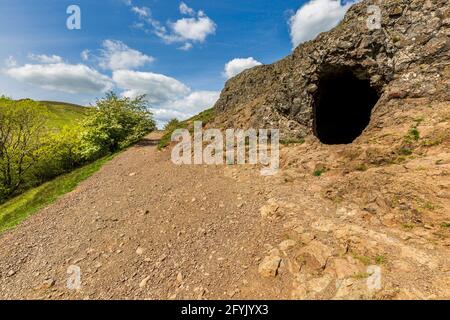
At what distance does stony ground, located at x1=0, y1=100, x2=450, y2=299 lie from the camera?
25.1ft

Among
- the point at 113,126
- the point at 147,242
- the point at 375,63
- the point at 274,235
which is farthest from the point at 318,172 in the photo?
the point at 113,126

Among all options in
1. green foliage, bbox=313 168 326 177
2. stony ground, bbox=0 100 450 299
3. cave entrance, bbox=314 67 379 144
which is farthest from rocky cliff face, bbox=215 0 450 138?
green foliage, bbox=313 168 326 177

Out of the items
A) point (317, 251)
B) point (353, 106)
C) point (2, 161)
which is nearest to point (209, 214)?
point (317, 251)

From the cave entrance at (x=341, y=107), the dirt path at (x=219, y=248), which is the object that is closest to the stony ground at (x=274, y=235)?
the dirt path at (x=219, y=248)

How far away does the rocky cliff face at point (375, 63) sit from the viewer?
1301cm

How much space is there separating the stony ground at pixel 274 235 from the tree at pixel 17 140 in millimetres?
19868

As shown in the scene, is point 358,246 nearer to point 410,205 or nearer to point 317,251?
point 317,251

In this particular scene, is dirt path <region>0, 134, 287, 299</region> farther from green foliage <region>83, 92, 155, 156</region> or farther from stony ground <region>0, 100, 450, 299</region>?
green foliage <region>83, 92, 155, 156</region>

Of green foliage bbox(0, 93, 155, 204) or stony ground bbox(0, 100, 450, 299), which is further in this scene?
green foliage bbox(0, 93, 155, 204)

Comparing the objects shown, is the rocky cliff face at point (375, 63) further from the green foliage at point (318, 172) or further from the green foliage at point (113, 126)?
the green foliage at point (113, 126)

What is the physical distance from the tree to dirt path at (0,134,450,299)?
758 inches

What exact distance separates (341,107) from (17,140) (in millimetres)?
35027

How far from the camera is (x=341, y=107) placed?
2070 cm

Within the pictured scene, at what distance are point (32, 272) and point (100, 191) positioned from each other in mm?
Result: 7397
